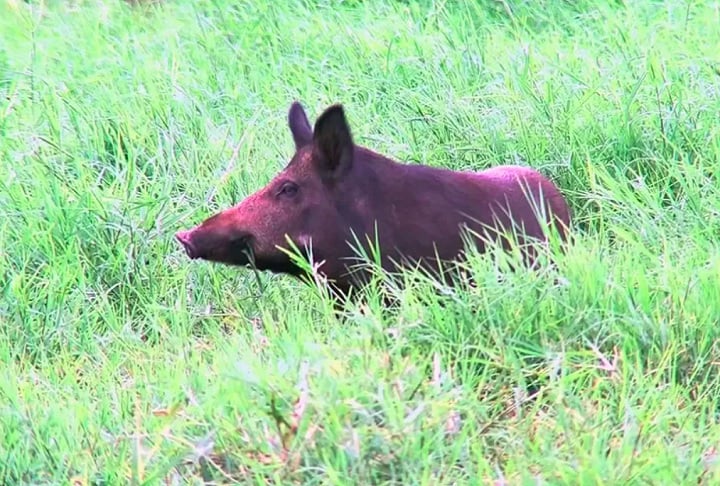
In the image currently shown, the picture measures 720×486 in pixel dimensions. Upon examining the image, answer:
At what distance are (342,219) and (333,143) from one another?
27 cm

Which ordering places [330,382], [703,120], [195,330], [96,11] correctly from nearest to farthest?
[330,382] → [195,330] → [703,120] → [96,11]

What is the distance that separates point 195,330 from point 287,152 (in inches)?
49.9

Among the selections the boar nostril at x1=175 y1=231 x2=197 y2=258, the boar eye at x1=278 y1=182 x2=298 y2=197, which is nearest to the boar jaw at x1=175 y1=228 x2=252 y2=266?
the boar nostril at x1=175 y1=231 x2=197 y2=258

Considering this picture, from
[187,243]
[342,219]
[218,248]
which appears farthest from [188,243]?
[342,219]

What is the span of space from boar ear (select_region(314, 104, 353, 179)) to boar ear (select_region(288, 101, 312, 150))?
17 cm

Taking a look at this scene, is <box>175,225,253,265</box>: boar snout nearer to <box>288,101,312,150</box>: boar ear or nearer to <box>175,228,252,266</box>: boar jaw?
<box>175,228,252,266</box>: boar jaw

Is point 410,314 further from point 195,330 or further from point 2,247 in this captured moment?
point 2,247

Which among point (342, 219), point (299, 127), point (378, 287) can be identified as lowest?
point (378, 287)

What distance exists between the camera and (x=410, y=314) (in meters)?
4.31

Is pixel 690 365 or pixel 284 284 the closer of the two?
pixel 690 365

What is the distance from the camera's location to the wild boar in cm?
505

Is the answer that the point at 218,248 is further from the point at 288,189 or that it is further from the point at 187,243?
the point at 288,189

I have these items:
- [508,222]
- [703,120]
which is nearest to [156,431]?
[508,222]

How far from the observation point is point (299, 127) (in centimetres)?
535
